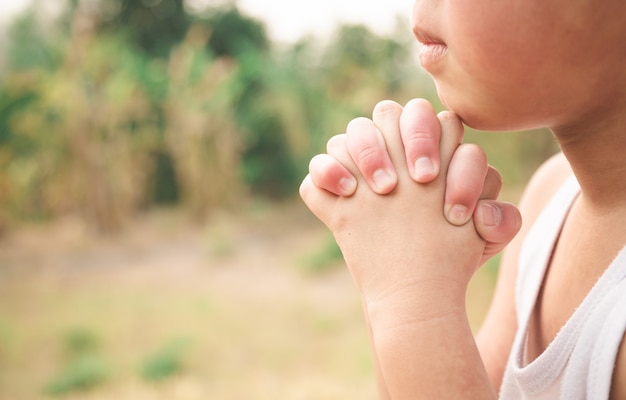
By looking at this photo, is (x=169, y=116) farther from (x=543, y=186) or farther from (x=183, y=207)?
(x=543, y=186)

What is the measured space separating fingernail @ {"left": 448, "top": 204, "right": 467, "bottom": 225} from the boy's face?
0.09 meters

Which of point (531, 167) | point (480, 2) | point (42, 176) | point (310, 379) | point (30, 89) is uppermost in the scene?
point (30, 89)

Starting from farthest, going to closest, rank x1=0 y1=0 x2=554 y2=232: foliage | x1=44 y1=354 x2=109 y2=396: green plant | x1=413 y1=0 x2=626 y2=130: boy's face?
x1=0 y1=0 x2=554 y2=232: foliage
x1=44 y1=354 x2=109 y2=396: green plant
x1=413 y1=0 x2=626 y2=130: boy's face

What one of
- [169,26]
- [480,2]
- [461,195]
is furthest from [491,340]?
[169,26]

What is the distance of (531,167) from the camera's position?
4.09 meters

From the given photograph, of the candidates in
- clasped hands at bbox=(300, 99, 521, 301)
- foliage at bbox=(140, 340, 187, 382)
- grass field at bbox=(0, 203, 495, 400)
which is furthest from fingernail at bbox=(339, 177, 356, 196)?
foliage at bbox=(140, 340, 187, 382)

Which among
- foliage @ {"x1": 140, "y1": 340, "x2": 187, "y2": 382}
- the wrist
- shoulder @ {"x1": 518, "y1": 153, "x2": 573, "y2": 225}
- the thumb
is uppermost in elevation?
foliage @ {"x1": 140, "y1": 340, "x2": 187, "y2": 382}

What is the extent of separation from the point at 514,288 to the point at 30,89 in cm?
473

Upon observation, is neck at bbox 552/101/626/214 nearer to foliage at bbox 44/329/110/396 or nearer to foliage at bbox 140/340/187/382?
foliage at bbox 140/340/187/382

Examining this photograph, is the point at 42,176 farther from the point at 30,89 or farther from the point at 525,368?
the point at 525,368

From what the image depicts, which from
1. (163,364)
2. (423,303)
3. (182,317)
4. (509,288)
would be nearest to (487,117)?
(423,303)

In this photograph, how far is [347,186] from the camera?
2.07 ft

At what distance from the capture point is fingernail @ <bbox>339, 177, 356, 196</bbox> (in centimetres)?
63

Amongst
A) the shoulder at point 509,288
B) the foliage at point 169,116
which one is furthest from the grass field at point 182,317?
the shoulder at point 509,288
